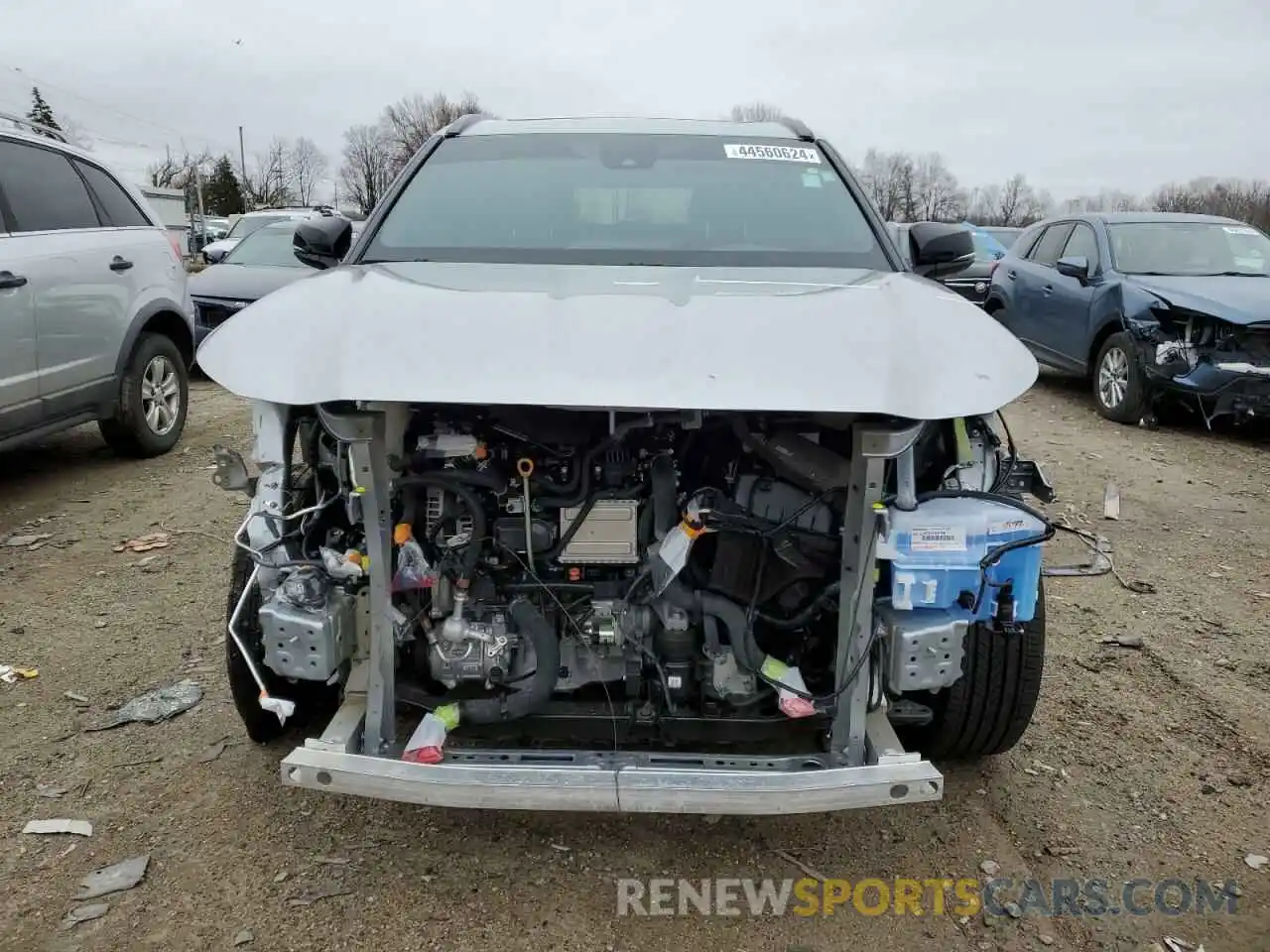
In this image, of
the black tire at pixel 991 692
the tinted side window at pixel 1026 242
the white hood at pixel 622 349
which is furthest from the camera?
the tinted side window at pixel 1026 242

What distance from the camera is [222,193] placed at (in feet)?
213

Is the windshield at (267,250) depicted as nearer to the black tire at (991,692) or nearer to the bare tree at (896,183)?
the black tire at (991,692)

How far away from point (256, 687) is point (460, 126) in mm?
2354

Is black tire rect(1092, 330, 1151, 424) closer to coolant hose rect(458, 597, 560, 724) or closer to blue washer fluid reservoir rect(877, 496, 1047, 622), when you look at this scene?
blue washer fluid reservoir rect(877, 496, 1047, 622)

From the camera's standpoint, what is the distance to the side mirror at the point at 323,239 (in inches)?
139

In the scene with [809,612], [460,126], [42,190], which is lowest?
[809,612]

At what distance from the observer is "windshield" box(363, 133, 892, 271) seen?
3.15 meters

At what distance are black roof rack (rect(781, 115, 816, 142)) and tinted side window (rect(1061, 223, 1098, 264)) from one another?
525 centimetres

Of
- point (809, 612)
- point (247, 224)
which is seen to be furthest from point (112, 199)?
point (247, 224)

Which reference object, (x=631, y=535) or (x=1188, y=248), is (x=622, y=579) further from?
(x=1188, y=248)

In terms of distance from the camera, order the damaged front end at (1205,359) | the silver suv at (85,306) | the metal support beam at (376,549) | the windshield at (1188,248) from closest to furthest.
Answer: the metal support beam at (376,549), the silver suv at (85,306), the damaged front end at (1205,359), the windshield at (1188,248)

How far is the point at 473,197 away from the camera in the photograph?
135 inches

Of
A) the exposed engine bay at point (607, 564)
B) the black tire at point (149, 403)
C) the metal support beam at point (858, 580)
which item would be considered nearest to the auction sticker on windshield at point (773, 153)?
the exposed engine bay at point (607, 564)

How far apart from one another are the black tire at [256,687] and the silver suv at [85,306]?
9.96ft
